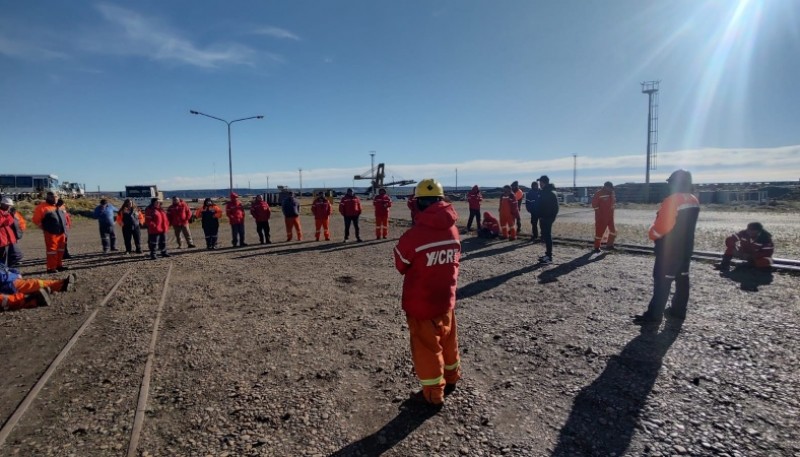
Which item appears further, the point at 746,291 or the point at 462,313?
the point at 746,291

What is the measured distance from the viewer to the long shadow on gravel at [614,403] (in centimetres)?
311

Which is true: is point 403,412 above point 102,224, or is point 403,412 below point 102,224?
below

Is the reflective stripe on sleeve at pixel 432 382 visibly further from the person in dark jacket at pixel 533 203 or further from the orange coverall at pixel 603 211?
the person in dark jacket at pixel 533 203

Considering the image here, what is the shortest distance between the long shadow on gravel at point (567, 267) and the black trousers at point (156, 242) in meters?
10.5

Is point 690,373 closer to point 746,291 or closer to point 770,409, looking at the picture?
point 770,409

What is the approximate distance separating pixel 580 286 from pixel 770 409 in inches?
175

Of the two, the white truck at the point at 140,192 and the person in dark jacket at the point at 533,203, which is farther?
the white truck at the point at 140,192

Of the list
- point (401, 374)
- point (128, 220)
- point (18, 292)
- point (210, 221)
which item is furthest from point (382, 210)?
point (401, 374)

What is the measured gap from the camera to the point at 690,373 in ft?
13.7

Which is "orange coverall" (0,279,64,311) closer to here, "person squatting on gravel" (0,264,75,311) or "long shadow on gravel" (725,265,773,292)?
"person squatting on gravel" (0,264,75,311)

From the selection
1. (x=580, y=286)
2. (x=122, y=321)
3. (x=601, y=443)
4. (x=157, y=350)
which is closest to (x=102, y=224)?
(x=122, y=321)

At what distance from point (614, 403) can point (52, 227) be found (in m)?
12.1

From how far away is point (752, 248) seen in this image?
8664 mm

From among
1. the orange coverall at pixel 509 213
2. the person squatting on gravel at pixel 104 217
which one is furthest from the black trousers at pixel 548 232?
the person squatting on gravel at pixel 104 217
